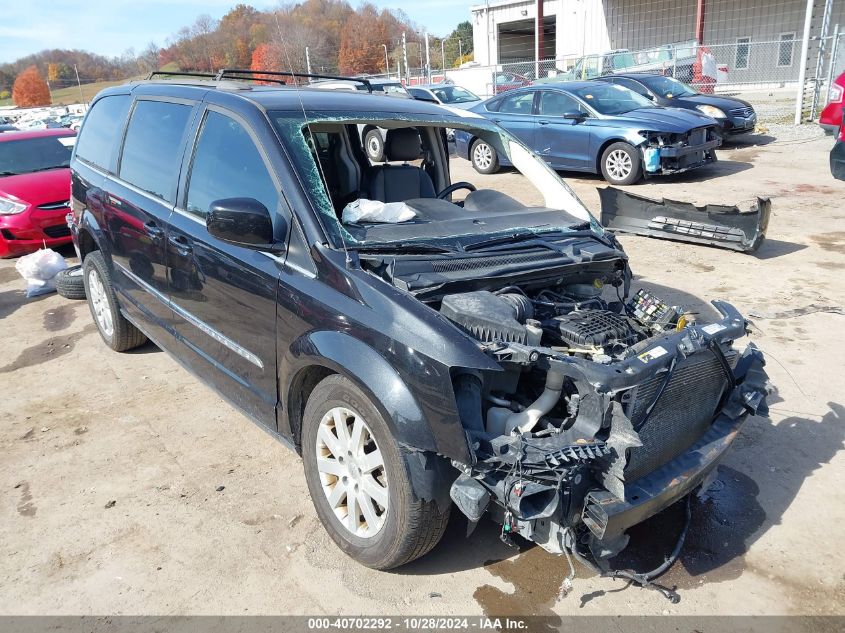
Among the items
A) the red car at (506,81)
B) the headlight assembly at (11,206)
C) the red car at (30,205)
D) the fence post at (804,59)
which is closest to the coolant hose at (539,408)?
the red car at (30,205)

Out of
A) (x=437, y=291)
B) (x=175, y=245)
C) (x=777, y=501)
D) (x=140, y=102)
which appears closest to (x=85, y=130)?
(x=140, y=102)

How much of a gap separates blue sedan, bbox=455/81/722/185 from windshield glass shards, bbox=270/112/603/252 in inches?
242

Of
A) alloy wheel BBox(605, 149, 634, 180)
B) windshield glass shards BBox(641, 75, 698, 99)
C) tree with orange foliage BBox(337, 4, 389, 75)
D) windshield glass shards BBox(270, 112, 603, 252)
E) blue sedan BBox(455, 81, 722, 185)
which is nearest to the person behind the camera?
windshield glass shards BBox(270, 112, 603, 252)

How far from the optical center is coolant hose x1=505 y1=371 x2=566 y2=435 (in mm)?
2540

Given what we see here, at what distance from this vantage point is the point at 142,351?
532 cm

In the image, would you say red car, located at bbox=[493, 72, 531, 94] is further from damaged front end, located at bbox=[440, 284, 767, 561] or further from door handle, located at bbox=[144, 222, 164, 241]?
damaged front end, located at bbox=[440, 284, 767, 561]

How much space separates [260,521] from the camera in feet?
10.7

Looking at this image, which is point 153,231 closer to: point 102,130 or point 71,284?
point 102,130

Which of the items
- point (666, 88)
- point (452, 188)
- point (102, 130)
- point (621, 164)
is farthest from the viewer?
point (666, 88)

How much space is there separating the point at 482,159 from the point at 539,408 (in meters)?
10.2

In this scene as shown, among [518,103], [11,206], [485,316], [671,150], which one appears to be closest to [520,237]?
[485,316]

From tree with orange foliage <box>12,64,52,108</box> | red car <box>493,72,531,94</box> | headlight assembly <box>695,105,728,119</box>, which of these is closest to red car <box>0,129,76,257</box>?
headlight assembly <box>695,105,728,119</box>

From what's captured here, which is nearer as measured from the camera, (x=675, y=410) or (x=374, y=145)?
(x=675, y=410)

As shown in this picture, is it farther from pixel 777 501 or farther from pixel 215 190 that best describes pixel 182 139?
pixel 777 501
